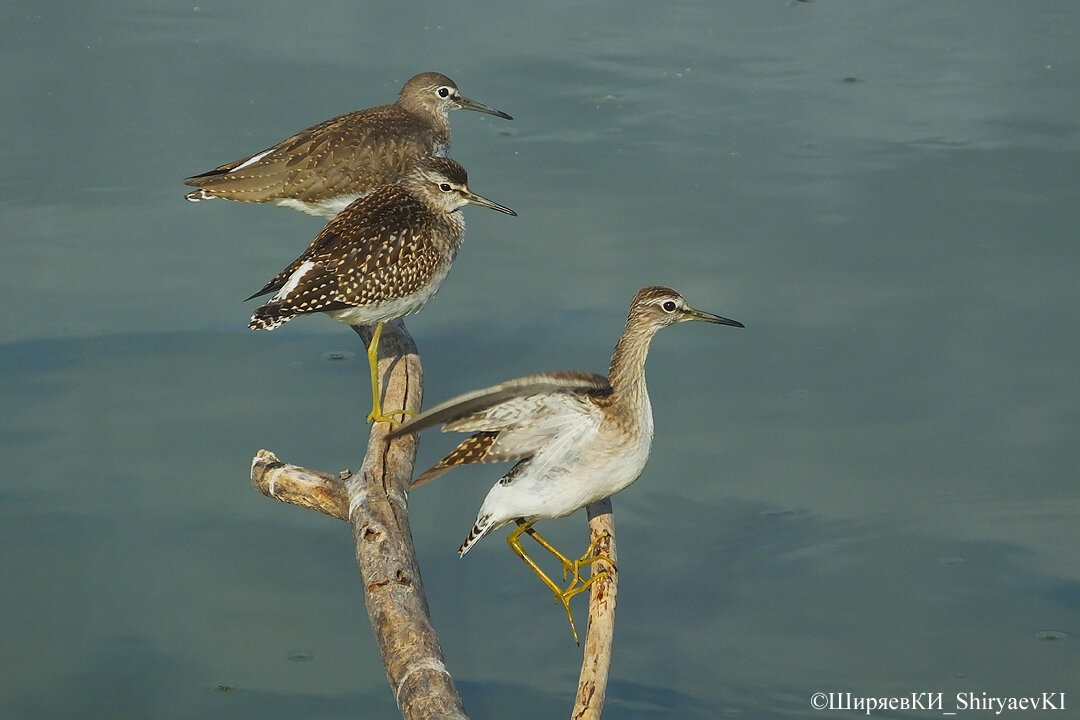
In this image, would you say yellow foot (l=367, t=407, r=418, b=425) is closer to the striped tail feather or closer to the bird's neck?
the striped tail feather

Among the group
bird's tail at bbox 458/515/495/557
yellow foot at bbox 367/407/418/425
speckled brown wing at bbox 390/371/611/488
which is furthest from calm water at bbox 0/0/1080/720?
speckled brown wing at bbox 390/371/611/488

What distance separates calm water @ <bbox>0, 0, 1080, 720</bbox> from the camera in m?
6.51

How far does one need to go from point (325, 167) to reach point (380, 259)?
1481mm

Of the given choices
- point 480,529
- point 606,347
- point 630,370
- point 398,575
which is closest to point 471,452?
point 480,529

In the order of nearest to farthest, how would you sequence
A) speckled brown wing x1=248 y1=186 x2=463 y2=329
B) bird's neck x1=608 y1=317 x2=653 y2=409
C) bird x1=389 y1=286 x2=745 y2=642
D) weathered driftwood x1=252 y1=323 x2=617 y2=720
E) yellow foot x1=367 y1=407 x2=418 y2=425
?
weathered driftwood x1=252 y1=323 x2=617 y2=720 < bird x1=389 y1=286 x2=745 y2=642 < bird's neck x1=608 y1=317 x2=653 y2=409 < speckled brown wing x1=248 y1=186 x2=463 y2=329 < yellow foot x1=367 y1=407 x2=418 y2=425

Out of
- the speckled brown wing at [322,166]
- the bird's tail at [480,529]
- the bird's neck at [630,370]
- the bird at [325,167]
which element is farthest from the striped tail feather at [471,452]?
the speckled brown wing at [322,166]

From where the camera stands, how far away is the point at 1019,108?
31.6 ft

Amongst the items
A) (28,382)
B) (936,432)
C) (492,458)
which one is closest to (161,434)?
(28,382)

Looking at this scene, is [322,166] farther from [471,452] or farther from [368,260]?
[471,452]

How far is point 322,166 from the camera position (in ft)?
25.0

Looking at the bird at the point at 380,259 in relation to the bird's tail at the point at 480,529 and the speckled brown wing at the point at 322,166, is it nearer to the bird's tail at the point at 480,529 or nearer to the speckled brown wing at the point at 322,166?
the speckled brown wing at the point at 322,166

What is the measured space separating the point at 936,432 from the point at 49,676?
4682 millimetres

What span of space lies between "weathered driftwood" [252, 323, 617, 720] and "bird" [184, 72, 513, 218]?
5.61 feet

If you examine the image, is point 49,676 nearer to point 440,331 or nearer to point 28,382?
point 28,382
